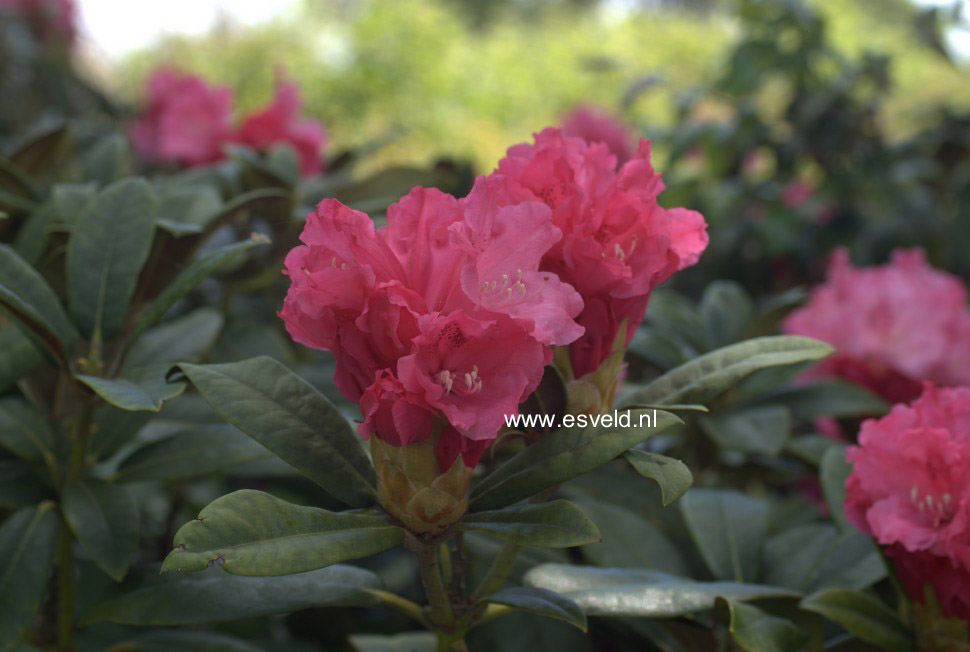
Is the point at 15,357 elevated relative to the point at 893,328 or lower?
lower

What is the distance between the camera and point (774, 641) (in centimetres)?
85

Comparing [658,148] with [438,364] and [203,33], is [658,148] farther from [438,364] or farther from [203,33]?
[203,33]

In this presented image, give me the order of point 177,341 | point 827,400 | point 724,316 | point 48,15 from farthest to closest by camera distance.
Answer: point 48,15
point 724,316
point 827,400
point 177,341

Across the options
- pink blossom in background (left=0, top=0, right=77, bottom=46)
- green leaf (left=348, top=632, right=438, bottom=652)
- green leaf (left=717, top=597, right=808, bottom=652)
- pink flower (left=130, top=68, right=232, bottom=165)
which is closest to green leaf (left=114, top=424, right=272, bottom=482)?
green leaf (left=348, top=632, right=438, bottom=652)

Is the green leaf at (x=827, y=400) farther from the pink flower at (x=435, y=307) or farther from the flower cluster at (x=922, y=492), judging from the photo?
the pink flower at (x=435, y=307)

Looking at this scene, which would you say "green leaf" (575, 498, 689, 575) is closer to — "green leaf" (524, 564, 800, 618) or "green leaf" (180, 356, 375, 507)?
"green leaf" (524, 564, 800, 618)

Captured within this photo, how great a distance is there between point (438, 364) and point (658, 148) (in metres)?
1.94

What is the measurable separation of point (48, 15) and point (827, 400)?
3059mm

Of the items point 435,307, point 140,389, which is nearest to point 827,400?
point 435,307

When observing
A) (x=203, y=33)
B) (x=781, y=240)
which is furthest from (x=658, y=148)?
(x=203, y=33)

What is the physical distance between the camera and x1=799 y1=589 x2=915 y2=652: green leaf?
2.89 ft

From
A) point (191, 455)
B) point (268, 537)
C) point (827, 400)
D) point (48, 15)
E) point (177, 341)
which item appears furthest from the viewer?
point (48, 15)

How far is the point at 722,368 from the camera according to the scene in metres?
0.88

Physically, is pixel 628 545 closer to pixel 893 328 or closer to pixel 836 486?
pixel 836 486
